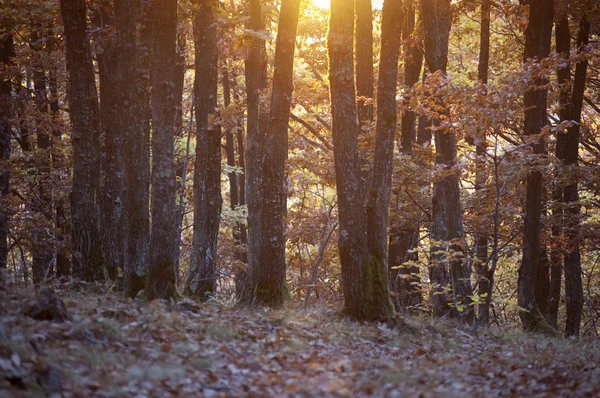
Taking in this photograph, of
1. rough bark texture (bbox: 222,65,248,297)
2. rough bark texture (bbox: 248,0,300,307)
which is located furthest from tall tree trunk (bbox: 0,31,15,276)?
rough bark texture (bbox: 248,0,300,307)

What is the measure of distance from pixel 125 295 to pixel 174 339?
370cm

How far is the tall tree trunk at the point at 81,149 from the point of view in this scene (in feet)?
43.7

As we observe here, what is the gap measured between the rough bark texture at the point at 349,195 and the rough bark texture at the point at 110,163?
542 cm

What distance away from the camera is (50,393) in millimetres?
5430

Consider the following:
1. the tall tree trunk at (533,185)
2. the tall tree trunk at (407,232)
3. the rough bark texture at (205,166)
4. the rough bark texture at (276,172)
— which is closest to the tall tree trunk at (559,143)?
the tall tree trunk at (533,185)

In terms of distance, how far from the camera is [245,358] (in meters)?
7.61

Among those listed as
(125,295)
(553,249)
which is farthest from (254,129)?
(553,249)

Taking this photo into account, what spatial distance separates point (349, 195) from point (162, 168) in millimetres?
3219

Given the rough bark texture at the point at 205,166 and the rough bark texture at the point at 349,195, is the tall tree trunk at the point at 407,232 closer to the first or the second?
the rough bark texture at the point at 205,166

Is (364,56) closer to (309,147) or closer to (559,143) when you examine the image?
(559,143)

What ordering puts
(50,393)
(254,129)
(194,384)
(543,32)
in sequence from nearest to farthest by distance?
(50,393) < (194,384) < (543,32) < (254,129)

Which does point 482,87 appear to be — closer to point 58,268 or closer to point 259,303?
point 259,303

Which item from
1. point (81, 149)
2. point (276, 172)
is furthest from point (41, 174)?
point (276, 172)

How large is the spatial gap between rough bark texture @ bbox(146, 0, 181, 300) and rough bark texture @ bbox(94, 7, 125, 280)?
3.30 metres
